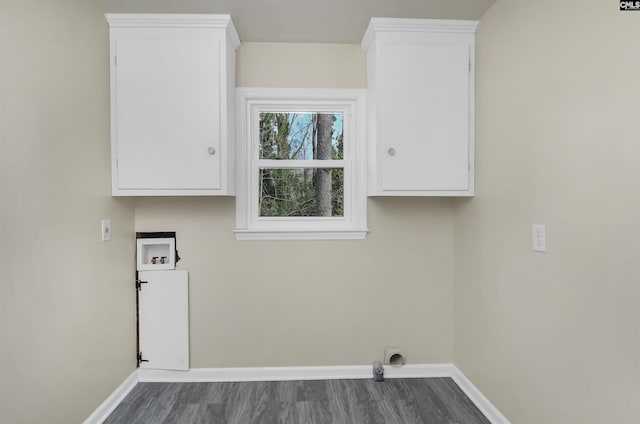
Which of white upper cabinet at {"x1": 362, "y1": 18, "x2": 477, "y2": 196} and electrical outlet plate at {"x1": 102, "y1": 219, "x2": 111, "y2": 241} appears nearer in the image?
electrical outlet plate at {"x1": 102, "y1": 219, "x2": 111, "y2": 241}

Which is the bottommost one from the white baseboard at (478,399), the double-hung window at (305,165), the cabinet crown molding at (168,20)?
the white baseboard at (478,399)

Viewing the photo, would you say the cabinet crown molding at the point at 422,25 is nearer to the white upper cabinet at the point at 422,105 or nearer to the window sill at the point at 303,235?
the white upper cabinet at the point at 422,105

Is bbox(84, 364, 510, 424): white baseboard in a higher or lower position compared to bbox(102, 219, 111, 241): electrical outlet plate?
lower

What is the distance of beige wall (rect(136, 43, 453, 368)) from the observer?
2.36 m

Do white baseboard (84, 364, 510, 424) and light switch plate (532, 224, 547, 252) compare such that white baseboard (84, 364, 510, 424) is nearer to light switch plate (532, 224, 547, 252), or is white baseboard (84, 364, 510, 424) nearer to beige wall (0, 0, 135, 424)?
Answer: beige wall (0, 0, 135, 424)

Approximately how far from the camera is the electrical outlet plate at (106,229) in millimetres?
1978

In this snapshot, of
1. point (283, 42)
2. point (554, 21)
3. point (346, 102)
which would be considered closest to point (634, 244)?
point (554, 21)

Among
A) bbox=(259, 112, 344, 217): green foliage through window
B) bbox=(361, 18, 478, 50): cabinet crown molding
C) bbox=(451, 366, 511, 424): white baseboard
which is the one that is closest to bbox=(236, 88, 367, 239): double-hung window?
bbox=(259, 112, 344, 217): green foliage through window

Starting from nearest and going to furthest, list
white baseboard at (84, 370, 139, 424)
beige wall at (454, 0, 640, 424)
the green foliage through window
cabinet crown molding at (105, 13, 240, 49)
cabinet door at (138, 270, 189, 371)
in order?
1. beige wall at (454, 0, 640, 424)
2. white baseboard at (84, 370, 139, 424)
3. cabinet crown molding at (105, 13, 240, 49)
4. cabinet door at (138, 270, 189, 371)
5. the green foliage through window

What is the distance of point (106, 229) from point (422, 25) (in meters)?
2.26

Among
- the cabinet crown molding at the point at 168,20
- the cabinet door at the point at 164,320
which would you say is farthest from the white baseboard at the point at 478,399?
the cabinet crown molding at the point at 168,20

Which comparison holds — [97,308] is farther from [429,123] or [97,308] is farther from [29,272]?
[429,123]

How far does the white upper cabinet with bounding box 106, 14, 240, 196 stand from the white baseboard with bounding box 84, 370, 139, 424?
3.96 feet

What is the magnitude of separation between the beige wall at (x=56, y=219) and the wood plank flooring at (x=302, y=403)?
303mm
